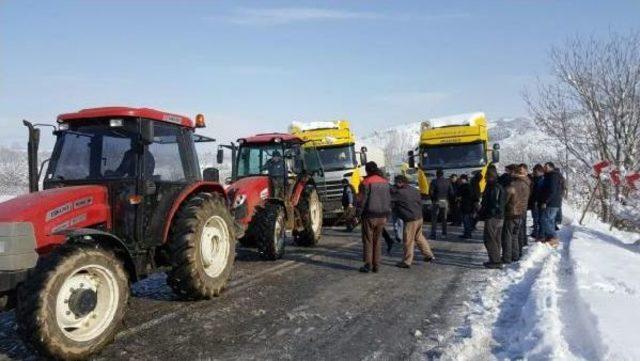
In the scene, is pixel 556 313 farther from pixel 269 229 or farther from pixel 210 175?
pixel 269 229

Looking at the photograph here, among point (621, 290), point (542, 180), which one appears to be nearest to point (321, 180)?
point (542, 180)

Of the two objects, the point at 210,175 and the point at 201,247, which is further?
the point at 210,175

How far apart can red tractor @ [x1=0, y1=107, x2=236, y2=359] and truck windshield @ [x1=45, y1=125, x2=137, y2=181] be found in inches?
0.4

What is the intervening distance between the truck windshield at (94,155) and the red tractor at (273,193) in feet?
9.56

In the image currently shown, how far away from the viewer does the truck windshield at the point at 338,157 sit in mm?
15273

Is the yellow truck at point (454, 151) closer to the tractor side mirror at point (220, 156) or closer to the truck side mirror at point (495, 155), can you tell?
the truck side mirror at point (495, 155)

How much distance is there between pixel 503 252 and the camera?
9172 mm

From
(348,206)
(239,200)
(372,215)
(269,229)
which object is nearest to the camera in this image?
(372,215)

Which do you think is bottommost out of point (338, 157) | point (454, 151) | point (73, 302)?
point (73, 302)

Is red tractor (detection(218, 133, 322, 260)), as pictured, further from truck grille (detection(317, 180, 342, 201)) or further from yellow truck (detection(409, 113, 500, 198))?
yellow truck (detection(409, 113, 500, 198))

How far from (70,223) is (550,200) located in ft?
30.7

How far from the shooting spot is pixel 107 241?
5129 mm

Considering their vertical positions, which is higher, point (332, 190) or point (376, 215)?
point (332, 190)

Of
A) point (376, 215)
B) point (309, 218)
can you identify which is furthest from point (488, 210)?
point (309, 218)
